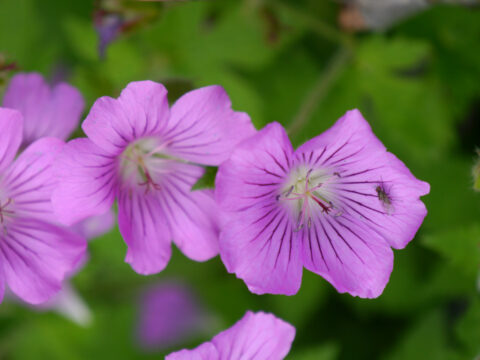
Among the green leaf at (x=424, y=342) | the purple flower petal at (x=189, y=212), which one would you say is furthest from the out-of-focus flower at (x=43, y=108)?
the green leaf at (x=424, y=342)

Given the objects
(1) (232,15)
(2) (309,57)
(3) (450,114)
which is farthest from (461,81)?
(1) (232,15)

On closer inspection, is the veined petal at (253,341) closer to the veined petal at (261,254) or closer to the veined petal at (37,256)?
the veined petal at (261,254)

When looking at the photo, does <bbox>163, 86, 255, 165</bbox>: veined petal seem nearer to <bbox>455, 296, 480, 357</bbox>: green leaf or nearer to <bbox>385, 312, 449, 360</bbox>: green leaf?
<bbox>455, 296, 480, 357</bbox>: green leaf

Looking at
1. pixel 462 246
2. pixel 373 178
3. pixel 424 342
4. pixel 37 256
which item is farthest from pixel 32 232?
pixel 424 342

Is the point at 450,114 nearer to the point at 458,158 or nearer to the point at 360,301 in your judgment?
the point at 458,158

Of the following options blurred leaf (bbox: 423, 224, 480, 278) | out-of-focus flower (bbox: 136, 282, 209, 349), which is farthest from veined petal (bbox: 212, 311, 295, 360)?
out-of-focus flower (bbox: 136, 282, 209, 349)
